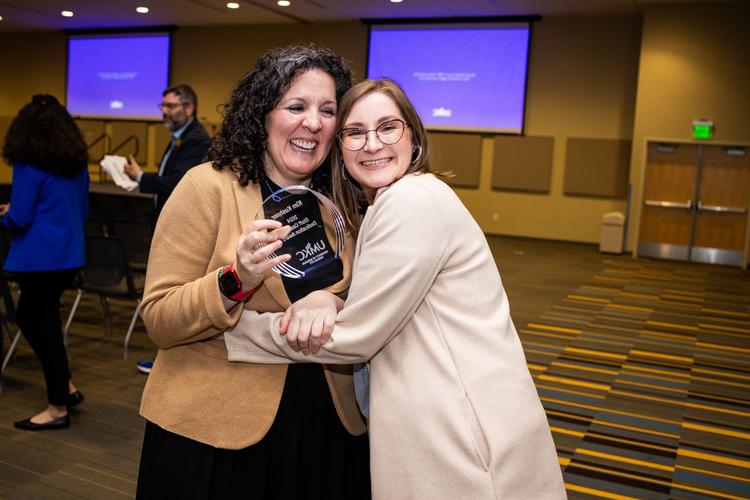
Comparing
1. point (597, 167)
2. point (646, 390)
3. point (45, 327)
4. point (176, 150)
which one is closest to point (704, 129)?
point (597, 167)

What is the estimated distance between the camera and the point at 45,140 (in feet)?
13.1

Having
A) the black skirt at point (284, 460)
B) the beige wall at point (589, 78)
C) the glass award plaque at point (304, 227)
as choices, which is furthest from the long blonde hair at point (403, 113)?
the beige wall at point (589, 78)

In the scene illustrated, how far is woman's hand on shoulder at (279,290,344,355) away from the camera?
4.49ft

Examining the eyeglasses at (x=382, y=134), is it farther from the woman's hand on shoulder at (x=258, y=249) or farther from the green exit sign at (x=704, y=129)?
the green exit sign at (x=704, y=129)

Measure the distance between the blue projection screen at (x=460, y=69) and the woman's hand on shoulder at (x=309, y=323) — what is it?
13258 millimetres

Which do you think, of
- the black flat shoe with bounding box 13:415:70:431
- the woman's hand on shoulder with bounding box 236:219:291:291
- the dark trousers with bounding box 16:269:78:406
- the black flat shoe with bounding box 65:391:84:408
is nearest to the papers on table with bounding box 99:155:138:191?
the dark trousers with bounding box 16:269:78:406

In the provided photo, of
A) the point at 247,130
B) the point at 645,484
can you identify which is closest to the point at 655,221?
the point at 645,484

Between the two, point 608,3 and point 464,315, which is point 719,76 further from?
point 464,315

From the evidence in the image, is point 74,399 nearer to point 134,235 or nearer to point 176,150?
point 176,150

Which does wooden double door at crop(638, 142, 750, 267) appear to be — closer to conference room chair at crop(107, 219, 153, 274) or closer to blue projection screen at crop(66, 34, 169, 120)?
conference room chair at crop(107, 219, 153, 274)

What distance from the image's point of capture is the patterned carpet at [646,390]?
3826mm

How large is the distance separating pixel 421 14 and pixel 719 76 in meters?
5.53

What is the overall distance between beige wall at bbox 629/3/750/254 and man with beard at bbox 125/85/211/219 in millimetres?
9446

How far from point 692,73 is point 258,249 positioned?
41.3ft
